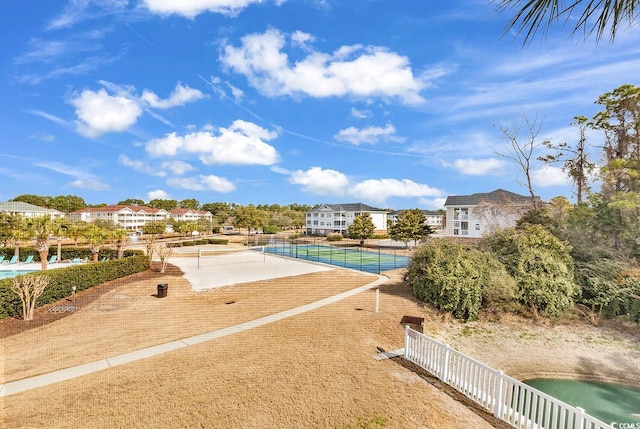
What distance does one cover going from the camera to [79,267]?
45.3 ft

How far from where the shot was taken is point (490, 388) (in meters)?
5.90

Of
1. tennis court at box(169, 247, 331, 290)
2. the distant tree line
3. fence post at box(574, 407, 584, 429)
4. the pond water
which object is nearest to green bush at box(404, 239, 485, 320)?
the distant tree line

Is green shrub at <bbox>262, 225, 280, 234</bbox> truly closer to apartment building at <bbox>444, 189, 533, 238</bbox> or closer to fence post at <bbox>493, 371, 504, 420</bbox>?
apartment building at <bbox>444, 189, 533, 238</bbox>

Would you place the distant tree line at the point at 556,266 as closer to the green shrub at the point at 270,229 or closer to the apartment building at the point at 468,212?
the apartment building at the point at 468,212

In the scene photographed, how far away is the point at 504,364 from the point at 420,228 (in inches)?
1140

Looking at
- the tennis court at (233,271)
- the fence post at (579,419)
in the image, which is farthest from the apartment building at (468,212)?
the fence post at (579,419)

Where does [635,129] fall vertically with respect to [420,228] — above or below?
above

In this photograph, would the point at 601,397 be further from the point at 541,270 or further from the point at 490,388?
the point at 541,270

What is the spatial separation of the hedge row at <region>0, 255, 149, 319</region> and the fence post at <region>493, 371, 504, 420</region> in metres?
13.4

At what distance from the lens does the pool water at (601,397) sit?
6.72m

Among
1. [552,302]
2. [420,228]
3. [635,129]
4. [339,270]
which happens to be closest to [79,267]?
[339,270]

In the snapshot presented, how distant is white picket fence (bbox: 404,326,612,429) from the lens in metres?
4.80

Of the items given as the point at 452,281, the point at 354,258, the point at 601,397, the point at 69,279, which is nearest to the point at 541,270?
the point at 452,281

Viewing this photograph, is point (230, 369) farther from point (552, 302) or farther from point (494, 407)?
point (552, 302)
